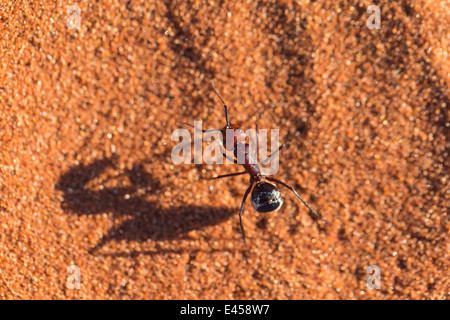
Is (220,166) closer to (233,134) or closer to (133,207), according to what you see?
(233,134)

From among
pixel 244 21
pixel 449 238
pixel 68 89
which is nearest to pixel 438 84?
pixel 449 238

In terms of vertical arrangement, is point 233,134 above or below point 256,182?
above

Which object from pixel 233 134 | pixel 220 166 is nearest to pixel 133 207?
pixel 220 166

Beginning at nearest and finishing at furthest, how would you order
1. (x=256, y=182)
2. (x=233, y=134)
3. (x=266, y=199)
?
(x=266, y=199) < (x=233, y=134) < (x=256, y=182)

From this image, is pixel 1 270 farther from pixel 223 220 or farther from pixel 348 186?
pixel 348 186

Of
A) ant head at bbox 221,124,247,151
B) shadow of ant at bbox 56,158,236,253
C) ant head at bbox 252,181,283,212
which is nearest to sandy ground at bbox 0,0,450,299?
shadow of ant at bbox 56,158,236,253

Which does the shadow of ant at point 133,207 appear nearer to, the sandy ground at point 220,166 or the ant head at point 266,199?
the sandy ground at point 220,166
